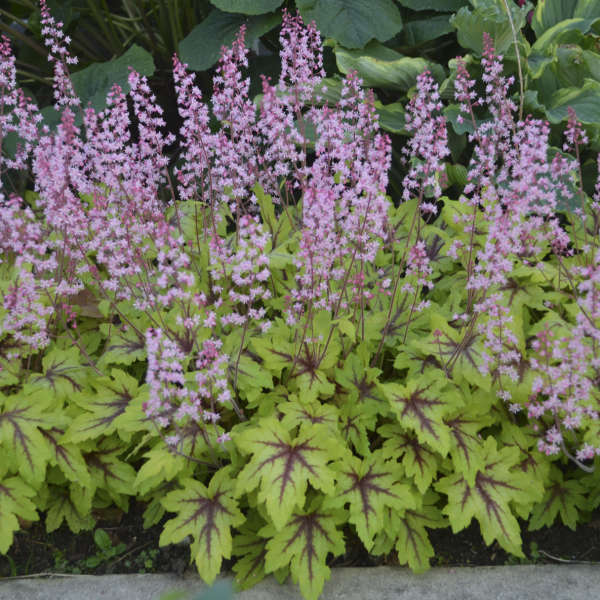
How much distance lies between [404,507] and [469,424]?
438 mm

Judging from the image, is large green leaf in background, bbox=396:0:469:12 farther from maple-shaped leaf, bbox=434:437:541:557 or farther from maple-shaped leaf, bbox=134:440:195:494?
maple-shaped leaf, bbox=134:440:195:494

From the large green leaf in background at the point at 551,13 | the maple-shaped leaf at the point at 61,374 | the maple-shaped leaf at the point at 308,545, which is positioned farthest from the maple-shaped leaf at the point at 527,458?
the large green leaf in background at the point at 551,13

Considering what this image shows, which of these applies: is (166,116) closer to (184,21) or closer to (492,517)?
(184,21)

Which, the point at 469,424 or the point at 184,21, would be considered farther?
the point at 184,21

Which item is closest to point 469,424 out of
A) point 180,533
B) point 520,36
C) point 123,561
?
point 180,533

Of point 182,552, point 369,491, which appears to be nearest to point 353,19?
point 369,491

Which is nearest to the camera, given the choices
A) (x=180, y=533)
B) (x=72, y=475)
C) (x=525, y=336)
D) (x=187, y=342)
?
(x=180, y=533)

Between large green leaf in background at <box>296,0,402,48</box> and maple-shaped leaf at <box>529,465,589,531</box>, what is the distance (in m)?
2.83

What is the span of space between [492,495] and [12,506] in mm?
1749

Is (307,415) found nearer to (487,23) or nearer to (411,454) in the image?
(411,454)

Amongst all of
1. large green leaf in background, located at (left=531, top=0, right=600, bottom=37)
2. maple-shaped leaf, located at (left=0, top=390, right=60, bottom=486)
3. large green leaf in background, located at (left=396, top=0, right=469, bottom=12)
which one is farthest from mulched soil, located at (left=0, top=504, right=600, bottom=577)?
large green leaf in background, located at (left=396, top=0, right=469, bottom=12)

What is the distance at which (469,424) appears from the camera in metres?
2.46

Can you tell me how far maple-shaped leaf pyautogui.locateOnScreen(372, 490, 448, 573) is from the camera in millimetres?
2330

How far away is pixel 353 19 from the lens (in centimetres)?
410
